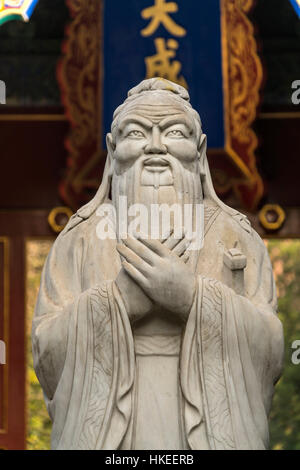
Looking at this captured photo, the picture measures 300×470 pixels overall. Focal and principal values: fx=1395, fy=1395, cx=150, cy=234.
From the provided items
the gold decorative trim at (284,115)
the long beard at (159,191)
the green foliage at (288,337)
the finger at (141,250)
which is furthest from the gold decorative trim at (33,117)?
the finger at (141,250)

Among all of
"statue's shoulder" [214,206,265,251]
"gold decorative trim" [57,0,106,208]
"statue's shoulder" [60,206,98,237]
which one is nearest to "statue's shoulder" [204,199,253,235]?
"statue's shoulder" [214,206,265,251]

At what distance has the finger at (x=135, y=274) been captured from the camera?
6633mm

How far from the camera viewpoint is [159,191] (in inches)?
279

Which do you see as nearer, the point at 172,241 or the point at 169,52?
the point at 172,241

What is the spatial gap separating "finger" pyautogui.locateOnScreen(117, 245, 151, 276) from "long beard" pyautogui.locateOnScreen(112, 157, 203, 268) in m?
0.38

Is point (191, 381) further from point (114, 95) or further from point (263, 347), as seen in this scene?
point (114, 95)

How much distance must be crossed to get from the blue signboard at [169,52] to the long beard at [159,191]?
4.50 meters

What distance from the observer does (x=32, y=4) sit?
37.5 ft

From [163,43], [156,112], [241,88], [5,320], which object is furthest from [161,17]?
[156,112]

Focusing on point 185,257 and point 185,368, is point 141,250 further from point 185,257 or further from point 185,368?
point 185,368

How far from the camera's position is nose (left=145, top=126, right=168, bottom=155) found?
7.10 metres

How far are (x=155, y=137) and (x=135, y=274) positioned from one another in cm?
85

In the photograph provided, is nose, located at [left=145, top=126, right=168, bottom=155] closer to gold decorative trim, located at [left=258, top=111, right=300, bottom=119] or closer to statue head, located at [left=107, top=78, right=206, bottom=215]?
statue head, located at [left=107, top=78, right=206, bottom=215]
